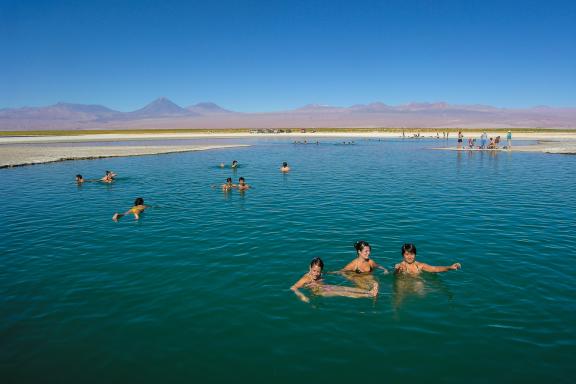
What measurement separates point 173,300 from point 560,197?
22.5 metres

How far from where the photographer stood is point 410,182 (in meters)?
27.3

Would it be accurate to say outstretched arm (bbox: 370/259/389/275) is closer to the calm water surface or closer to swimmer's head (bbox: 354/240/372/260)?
the calm water surface

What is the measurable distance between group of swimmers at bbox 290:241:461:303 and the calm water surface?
31cm

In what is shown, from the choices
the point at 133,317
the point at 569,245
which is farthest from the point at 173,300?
the point at 569,245

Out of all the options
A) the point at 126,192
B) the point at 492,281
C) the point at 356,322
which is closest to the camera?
the point at 356,322

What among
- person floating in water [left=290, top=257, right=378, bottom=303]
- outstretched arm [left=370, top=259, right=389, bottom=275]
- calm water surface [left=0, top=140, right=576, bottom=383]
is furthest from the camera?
outstretched arm [left=370, top=259, right=389, bottom=275]

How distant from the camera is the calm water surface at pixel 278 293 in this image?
7469 millimetres

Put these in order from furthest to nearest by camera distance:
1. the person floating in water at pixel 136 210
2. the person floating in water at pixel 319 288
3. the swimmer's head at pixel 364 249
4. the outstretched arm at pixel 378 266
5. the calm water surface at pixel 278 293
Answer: the person floating in water at pixel 136 210
the outstretched arm at pixel 378 266
the swimmer's head at pixel 364 249
the person floating in water at pixel 319 288
the calm water surface at pixel 278 293

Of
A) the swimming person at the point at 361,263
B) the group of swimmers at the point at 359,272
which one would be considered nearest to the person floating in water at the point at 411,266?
the group of swimmers at the point at 359,272

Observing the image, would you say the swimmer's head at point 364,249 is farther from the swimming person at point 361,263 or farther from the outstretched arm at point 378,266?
the outstretched arm at point 378,266

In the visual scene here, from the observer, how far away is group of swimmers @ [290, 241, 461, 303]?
399 inches

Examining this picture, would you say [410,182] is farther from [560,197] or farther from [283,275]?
[283,275]

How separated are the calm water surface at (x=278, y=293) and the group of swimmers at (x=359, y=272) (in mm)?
311

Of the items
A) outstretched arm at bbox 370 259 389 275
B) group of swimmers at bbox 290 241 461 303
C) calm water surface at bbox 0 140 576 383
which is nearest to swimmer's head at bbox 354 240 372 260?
group of swimmers at bbox 290 241 461 303
